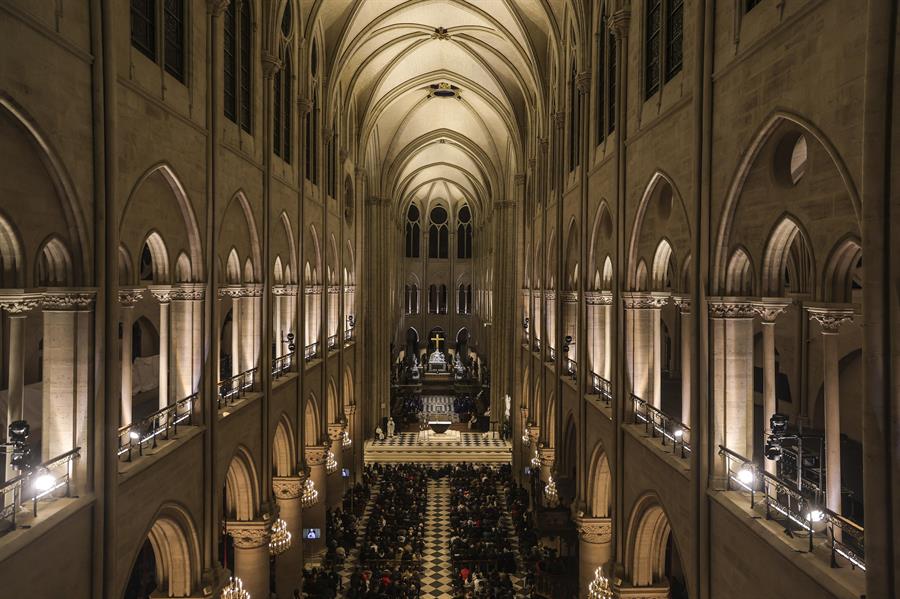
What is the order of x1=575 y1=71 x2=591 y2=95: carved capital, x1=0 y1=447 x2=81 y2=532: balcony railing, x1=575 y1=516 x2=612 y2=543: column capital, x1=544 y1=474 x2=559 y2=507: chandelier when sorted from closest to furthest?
x1=0 y1=447 x2=81 y2=532: balcony railing, x1=575 y1=516 x2=612 y2=543: column capital, x1=575 y1=71 x2=591 y2=95: carved capital, x1=544 y1=474 x2=559 y2=507: chandelier

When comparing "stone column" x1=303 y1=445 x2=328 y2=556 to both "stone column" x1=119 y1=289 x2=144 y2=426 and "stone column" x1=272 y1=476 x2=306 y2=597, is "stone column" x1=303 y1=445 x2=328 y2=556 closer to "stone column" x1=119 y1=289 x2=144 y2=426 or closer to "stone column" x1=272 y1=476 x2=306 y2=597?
"stone column" x1=272 y1=476 x2=306 y2=597

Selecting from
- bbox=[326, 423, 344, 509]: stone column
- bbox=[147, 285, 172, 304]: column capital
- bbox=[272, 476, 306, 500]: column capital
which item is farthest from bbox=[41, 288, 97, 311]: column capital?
bbox=[326, 423, 344, 509]: stone column

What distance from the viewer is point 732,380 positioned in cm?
980

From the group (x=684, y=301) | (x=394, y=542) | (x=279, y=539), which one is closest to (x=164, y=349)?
(x=279, y=539)

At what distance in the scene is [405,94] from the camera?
1428 inches

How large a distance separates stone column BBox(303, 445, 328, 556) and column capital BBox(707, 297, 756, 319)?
55.9 ft

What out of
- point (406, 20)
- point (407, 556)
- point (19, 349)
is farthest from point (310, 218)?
point (19, 349)

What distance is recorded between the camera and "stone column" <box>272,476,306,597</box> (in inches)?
784

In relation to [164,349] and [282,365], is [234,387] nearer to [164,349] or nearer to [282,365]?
[164,349]

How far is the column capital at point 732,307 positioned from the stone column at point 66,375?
28.4 feet

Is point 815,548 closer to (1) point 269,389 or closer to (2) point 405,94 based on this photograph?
(1) point 269,389

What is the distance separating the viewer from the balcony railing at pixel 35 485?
7512 millimetres

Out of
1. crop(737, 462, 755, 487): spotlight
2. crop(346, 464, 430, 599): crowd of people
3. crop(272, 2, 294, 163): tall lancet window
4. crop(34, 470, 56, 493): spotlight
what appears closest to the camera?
crop(34, 470, 56, 493): spotlight

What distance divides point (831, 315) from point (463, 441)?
33.5 m
